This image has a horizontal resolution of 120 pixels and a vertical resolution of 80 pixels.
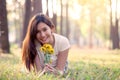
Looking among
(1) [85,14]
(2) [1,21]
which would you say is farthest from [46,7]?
(1) [85,14]

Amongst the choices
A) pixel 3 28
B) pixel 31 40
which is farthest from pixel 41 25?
pixel 3 28

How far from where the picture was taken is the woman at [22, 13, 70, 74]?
527cm

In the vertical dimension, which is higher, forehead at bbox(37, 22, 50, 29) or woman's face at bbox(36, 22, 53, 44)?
forehead at bbox(37, 22, 50, 29)

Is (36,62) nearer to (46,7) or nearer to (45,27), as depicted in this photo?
(45,27)

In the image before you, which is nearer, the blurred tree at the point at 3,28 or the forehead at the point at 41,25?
the forehead at the point at 41,25

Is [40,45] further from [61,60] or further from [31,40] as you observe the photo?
[61,60]

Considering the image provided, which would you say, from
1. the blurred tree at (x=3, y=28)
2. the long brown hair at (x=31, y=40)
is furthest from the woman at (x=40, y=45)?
the blurred tree at (x=3, y=28)

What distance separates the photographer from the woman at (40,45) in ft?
17.3

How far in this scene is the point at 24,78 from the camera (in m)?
4.28

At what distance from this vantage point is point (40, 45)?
18.2 feet

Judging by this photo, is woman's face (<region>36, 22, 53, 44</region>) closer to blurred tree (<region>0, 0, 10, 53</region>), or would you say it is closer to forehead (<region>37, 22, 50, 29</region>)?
forehead (<region>37, 22, 50, 29</region>)

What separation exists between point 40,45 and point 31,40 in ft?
0.67

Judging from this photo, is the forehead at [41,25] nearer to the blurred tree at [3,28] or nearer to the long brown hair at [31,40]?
the long brown hair at [31,40]

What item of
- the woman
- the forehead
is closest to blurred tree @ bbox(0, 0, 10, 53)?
the woman
